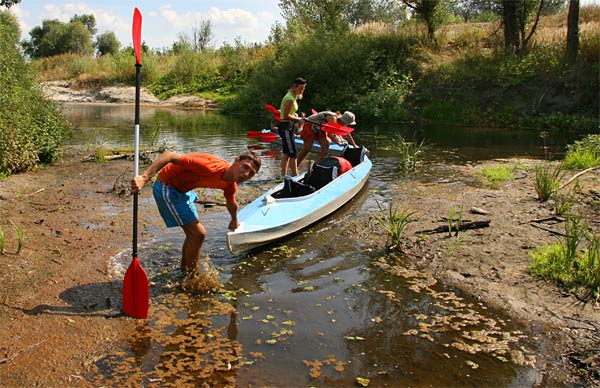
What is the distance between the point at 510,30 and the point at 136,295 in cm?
2302

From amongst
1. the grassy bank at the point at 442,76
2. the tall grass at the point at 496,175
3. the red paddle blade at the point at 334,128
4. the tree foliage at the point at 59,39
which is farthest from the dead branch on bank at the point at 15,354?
the tree foliage at the point at 59,39

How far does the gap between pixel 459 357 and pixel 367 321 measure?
88cm

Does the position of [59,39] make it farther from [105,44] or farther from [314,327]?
[314,327]

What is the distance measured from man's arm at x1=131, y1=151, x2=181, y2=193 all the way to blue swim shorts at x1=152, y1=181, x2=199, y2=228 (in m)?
0.36

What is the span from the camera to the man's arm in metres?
4.35

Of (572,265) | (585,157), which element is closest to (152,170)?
(572,265)

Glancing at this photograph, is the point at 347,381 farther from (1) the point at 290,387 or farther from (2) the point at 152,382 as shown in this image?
(2) the point at 152,382

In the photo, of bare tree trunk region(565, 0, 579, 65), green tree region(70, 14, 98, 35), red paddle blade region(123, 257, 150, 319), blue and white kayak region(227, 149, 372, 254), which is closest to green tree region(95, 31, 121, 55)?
green tree region(70, 14, 98, 35)

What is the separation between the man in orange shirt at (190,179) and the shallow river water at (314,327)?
2.27 ft

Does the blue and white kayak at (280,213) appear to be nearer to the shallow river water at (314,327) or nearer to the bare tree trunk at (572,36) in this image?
→ the shallow river water at (314,327)

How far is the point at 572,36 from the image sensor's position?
20.6 metres

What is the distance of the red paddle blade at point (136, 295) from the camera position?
452 cm

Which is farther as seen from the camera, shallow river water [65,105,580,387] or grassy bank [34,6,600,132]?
grassy bank [34,6,600,132]

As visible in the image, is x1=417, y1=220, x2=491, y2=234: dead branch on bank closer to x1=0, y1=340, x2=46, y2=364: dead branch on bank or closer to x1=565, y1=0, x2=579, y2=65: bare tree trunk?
x1=0, y1=340, x2=46, y2=364: dead branch on bank
